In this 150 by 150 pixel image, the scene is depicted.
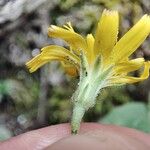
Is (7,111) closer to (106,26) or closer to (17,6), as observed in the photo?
(17,6)

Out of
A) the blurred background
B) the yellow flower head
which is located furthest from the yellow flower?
the blurred background

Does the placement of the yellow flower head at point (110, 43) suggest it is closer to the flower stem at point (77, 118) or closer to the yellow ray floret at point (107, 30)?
the yellow ray floret at point (107, 30)

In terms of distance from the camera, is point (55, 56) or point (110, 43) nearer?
point (110, 43)

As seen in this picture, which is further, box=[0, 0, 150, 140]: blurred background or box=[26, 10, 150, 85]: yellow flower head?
box=[0, 0, 150, 140]: blurred background

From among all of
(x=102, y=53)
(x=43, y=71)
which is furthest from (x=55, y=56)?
(x=43, y=71)

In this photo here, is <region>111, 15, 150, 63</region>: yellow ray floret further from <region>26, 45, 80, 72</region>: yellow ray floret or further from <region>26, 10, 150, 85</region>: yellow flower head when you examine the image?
<region>26, 45, 80, 72</region>: yellow ray floret

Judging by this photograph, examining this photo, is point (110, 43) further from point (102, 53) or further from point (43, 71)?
point (43, 71)

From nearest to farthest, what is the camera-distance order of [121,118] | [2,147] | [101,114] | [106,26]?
[106,26] → [2,147] → [121,118] → [101,114]

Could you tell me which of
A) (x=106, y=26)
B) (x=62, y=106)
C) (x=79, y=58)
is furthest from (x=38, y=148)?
(x=62, y=106)
